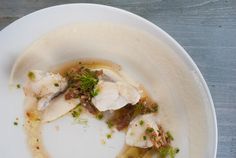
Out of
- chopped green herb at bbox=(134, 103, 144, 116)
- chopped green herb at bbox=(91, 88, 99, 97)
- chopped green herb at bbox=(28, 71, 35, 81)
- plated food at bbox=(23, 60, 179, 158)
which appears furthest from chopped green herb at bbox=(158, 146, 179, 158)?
chopped green herb at bbox=(28, 71, 35, 81)

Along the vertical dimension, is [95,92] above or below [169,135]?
above

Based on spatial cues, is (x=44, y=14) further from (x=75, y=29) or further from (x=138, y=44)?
(x=138, y=44)

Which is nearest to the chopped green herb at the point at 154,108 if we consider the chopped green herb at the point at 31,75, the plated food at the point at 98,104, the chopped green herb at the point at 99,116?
the plated food at the point at 98,104

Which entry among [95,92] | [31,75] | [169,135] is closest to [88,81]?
[95,92]

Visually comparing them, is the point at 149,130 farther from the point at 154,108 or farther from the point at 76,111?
the point at 76,111

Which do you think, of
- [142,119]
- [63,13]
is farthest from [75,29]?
[142,119]

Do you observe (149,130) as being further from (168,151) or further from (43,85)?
(43,85)

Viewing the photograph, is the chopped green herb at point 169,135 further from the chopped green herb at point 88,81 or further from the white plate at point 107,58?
the chopped green herb at point 88,81
